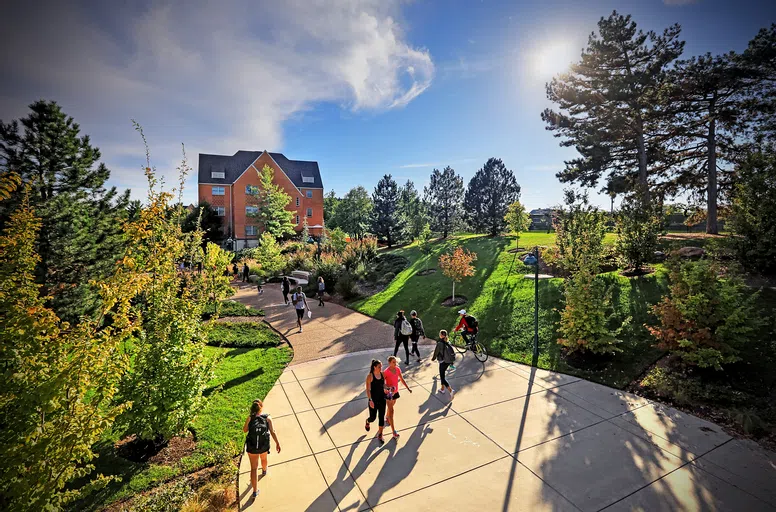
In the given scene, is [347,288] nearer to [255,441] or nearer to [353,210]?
[255,441]

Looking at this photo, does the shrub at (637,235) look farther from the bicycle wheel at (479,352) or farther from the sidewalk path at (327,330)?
the sidewalk path at (327,330)

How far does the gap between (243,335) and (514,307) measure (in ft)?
35.6

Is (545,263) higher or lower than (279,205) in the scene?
lower

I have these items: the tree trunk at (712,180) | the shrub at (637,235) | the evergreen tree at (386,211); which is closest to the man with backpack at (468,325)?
A: the shrub at (637,235)

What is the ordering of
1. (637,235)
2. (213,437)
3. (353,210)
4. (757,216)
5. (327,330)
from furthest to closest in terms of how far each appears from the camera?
(353,210)
(637,235)
(327,330)
(757,216)
(213,437)

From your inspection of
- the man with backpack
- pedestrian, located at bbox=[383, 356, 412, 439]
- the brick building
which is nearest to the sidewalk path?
the man with backpack

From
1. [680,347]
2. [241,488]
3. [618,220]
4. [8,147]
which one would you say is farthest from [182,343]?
[618,220]

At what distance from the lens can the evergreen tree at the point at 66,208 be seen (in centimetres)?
1234

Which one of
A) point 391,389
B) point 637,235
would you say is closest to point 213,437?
point 391,389

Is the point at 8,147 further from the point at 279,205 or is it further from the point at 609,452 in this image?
the point at 279,205

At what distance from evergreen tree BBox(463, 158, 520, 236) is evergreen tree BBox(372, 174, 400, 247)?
28.9 ft

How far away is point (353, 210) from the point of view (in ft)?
190

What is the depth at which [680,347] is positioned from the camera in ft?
29.0

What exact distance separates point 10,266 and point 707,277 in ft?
42.3
